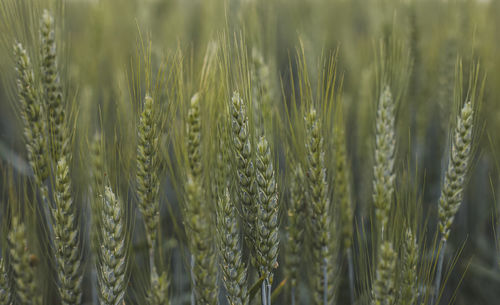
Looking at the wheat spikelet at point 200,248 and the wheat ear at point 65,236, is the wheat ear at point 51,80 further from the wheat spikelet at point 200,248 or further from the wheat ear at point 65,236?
the wheat spikelet at point 200,248

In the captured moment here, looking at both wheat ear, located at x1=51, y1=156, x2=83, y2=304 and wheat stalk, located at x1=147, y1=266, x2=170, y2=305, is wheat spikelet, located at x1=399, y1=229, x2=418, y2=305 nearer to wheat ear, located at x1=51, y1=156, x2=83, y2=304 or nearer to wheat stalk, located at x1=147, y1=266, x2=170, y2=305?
wheat stalk, located at x1=147, y1=266, x2=170, y2=305

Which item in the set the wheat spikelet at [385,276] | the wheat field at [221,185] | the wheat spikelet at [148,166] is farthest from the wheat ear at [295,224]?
the wheat spikelet at [148,166]

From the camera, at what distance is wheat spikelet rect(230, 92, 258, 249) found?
4.35 ft

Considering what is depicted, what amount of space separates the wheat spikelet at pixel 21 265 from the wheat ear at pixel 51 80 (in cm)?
32

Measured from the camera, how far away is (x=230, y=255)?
1.31 m

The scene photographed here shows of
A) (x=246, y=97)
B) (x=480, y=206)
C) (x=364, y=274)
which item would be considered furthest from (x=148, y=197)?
(x=480, y=206)

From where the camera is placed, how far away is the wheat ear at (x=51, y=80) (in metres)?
1.57

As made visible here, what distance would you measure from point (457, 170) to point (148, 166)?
3.53ft

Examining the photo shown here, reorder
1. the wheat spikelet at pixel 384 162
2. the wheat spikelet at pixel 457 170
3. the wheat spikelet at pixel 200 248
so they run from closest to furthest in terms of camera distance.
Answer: the wheat spikelet at pixel 200 248 < the wheat spikelet at pixel 457 170 < the wheat spikelet at pixel 384 162

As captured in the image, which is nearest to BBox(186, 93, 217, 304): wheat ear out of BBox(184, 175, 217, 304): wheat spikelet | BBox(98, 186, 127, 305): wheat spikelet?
BBox(184, 175, 217, 304): wheat spikelet

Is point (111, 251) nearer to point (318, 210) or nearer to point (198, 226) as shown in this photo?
point (198, 226)

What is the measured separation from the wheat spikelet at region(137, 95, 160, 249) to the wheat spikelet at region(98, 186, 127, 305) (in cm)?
13

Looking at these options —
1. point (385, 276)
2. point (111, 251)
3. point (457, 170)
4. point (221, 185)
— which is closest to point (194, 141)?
point (221, 185)

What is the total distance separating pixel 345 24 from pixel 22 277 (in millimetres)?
3974
